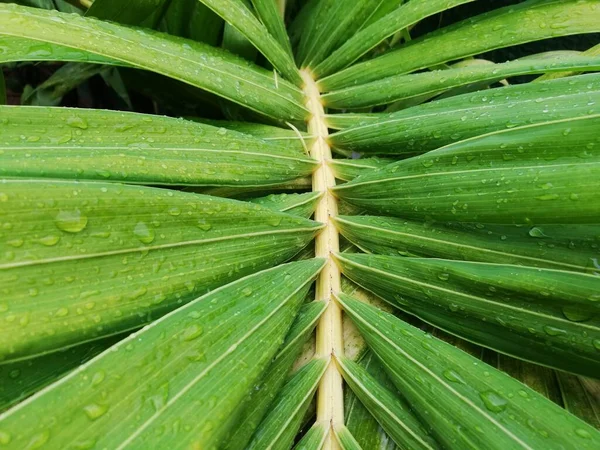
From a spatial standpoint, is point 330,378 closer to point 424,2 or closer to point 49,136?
point 49,136

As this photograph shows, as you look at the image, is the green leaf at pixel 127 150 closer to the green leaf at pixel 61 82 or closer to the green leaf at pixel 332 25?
the green leaf at pixel 332 25

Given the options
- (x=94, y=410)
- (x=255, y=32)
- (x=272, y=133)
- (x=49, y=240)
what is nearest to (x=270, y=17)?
(x=255, y=32)

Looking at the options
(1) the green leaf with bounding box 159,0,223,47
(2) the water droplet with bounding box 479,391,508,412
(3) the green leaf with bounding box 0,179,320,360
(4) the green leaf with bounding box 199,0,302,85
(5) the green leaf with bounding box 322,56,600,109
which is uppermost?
(1) the green leaf with bounding box 159,0,223,47

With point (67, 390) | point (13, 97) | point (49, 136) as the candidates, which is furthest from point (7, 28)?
point (13, 97)

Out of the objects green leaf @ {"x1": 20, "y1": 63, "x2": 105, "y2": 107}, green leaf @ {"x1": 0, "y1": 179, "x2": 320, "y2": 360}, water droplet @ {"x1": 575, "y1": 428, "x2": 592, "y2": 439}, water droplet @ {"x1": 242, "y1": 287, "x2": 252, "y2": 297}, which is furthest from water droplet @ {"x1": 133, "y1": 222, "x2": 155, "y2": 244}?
green leaf @ {"x1": 20, "y1": 63, "x2": 105, "y2": 107}

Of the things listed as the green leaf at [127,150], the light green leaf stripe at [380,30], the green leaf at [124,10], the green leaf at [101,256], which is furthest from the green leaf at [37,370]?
the light green leaf stripe at [380,30]

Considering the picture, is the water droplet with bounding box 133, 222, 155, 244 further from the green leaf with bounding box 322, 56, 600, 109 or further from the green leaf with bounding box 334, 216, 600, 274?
the green leaf with bounding box 322, 56, 600, 109

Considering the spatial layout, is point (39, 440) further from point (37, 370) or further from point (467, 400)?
point (467, 400)
